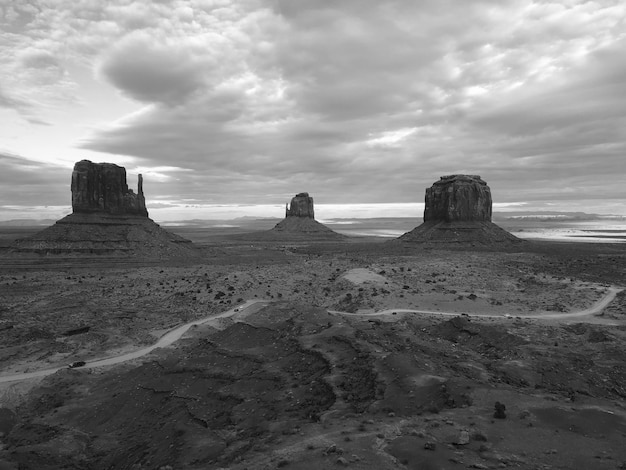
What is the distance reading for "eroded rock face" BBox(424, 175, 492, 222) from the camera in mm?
124875

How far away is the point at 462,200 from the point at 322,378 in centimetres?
11446

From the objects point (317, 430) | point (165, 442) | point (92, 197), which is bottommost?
point (165, 442)

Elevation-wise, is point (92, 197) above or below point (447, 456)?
above

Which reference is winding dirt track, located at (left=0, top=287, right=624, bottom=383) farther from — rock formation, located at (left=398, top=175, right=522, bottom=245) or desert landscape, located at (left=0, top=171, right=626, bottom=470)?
rock formation, located at (left=398, top=175, right=522, bottom=245)

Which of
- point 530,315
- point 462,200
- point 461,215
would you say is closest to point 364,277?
point 530,315

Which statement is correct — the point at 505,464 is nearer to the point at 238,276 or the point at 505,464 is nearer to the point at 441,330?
the point at 441,330

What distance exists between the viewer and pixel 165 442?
19.2 meters

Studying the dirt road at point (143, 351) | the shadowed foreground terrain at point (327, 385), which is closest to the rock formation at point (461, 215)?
the shadowed foreground terrain at point (327, 385)

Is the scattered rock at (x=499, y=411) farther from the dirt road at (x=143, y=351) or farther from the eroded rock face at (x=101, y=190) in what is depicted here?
the eroded rock face at (x=101, y=190)

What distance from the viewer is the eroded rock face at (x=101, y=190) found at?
105500mm

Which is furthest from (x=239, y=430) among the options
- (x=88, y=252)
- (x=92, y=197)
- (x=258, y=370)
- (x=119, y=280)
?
(x=92, y=197)

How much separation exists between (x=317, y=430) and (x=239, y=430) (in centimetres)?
465

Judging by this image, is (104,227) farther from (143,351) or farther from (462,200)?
(462,200)

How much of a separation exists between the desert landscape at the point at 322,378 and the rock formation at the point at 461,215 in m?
65.2
